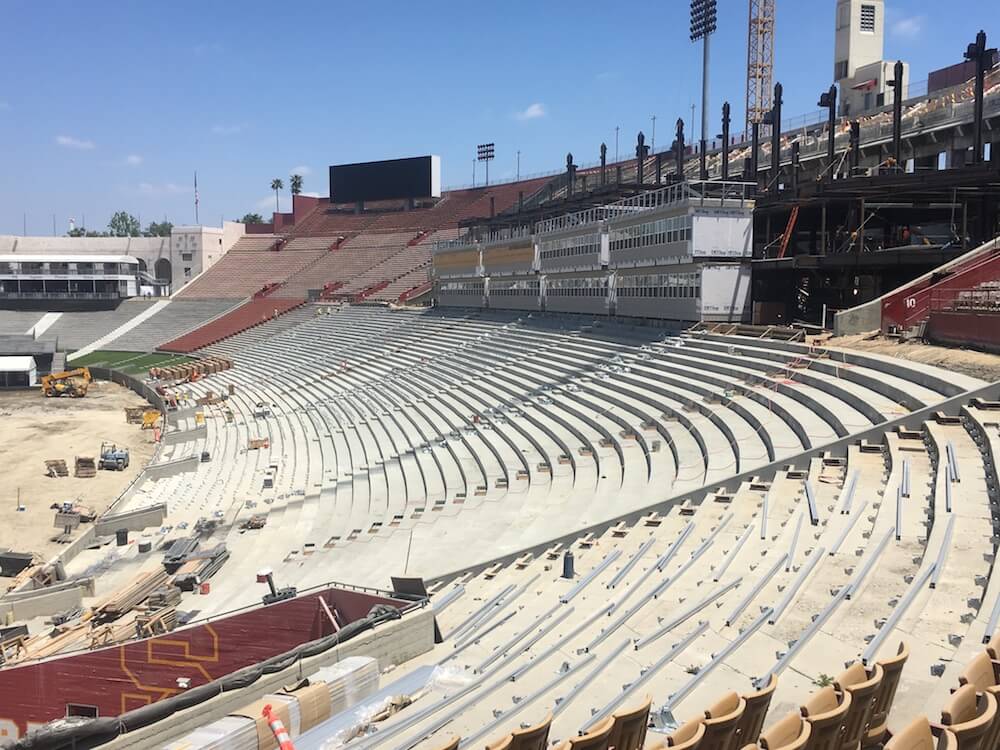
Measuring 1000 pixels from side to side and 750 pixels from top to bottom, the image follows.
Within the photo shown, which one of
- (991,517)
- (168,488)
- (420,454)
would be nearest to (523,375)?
(420,454)

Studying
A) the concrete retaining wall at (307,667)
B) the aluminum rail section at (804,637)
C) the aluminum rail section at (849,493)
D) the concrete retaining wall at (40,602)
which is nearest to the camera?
the aluminum rail section at (804,637)

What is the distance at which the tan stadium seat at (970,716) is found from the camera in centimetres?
463

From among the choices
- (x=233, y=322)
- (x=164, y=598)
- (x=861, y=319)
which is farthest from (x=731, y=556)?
(x=233, y=322)

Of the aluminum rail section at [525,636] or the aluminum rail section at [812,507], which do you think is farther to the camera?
the aluminum rail section at [812,507]

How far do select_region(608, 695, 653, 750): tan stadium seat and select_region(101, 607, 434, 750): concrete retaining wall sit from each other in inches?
157

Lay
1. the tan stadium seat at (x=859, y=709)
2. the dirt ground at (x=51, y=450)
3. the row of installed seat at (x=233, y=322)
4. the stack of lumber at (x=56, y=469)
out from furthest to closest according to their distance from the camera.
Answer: the row of installed seat at (x=233, y=322), the stack of lumber at (x=56, y=469), the dirt ground at (x=51, y=450), the tan stadium seat at (x=859, y=709)

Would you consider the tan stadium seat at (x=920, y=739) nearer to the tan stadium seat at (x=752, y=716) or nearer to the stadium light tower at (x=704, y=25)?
the tan stadium seat at (x=752, y=716)

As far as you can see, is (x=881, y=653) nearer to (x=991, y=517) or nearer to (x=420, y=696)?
(x=991, y=517)

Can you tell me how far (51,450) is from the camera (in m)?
32.8

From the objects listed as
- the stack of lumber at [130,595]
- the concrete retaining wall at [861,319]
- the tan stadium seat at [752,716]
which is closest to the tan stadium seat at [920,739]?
the tan stadium seat at [752,716]

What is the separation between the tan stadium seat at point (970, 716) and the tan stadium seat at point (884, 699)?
47 centimetres

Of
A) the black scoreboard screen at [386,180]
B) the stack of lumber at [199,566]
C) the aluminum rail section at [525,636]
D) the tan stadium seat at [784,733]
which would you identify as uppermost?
the black scoreboard screen at [386,180]

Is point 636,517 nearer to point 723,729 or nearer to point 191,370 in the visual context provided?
point 723,729

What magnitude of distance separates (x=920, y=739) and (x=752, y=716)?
1022 millimetres
